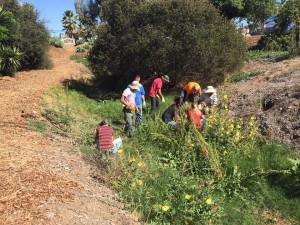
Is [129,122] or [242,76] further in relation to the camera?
[242,76]

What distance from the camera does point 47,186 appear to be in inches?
165

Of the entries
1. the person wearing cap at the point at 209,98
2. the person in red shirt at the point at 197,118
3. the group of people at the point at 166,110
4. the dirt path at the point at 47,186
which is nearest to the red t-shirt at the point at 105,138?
the group of people at the point at 166,110

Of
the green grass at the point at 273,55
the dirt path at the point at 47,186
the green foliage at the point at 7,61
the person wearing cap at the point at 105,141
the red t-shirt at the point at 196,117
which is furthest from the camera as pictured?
the green grass at the point at 273,55

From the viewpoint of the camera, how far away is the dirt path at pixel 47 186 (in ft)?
11.8

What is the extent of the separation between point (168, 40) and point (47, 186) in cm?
889

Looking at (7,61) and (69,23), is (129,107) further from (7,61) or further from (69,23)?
(69,23)

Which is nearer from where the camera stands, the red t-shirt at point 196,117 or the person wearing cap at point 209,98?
the red t-shirt at point 196,117

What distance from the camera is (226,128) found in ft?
21.2

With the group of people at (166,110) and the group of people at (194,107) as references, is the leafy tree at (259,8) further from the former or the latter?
the group of people at (194,107)

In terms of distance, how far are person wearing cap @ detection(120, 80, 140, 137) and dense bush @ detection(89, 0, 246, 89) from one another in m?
4.37

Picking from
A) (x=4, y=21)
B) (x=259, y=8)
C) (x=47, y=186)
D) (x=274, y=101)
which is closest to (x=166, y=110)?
(x=274, y=101)

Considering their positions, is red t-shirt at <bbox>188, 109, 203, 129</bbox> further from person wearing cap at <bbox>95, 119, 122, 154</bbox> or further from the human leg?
the human leg

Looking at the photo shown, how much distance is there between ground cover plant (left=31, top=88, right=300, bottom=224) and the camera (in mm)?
4273

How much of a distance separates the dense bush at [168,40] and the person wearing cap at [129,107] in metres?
4.37
